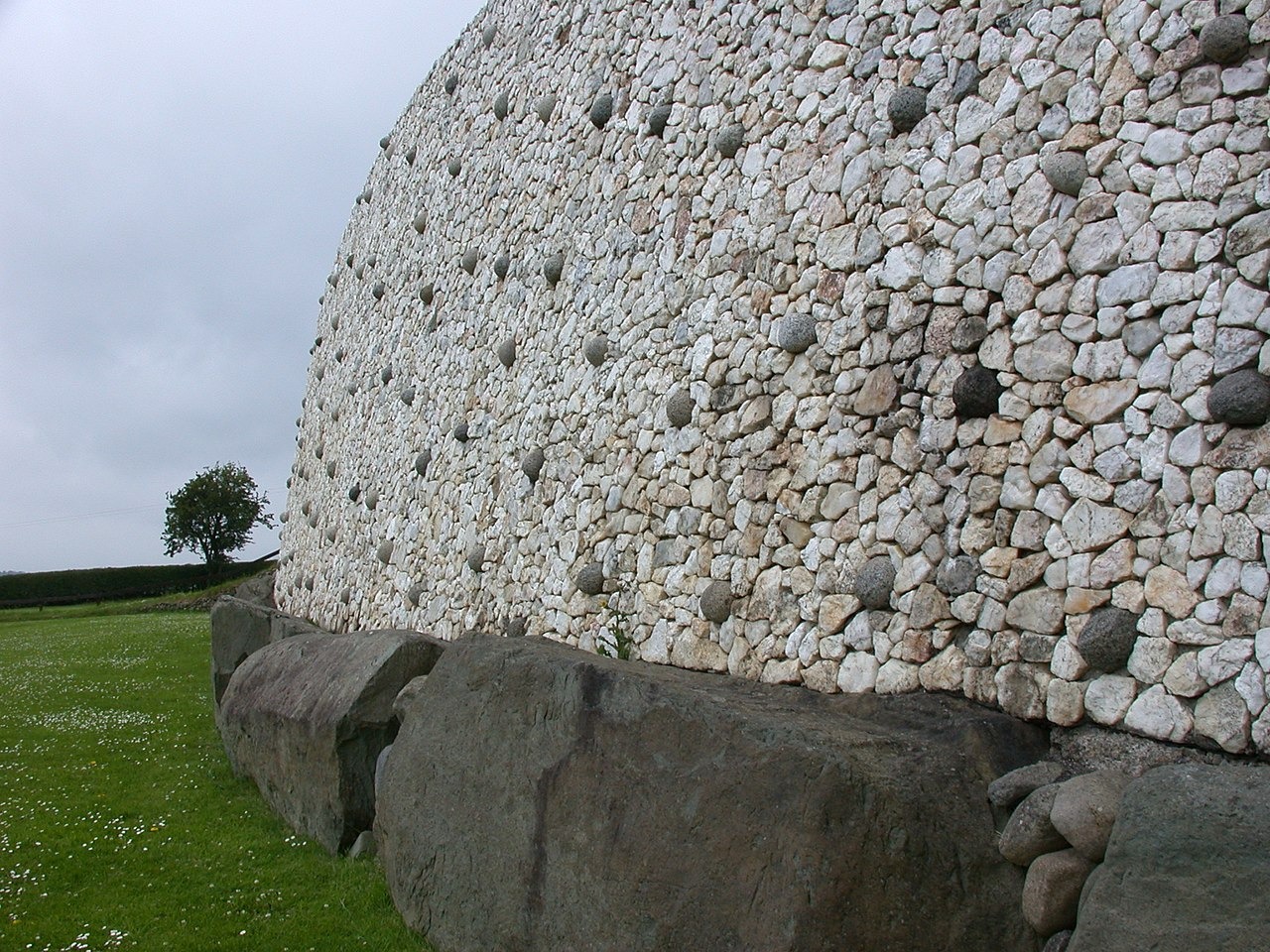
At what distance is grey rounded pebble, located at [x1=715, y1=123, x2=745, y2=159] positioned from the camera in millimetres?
6363

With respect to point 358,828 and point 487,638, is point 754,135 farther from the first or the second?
point 358,828

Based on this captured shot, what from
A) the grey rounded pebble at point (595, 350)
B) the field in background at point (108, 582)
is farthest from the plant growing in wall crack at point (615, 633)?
the field in background at point (108, 582)

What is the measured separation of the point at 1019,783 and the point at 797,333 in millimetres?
2695

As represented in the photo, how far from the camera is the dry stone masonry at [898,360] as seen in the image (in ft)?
12.8

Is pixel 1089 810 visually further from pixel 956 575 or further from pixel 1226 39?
pixel 1226 39

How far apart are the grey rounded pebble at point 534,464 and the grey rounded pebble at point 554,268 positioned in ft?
4.81

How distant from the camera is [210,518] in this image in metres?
37.1

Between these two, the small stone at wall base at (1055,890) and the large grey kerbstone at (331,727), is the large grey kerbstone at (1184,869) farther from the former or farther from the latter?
the large grey kerbstone at (331,727)

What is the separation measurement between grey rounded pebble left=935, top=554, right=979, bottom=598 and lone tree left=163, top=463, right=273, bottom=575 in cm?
3628

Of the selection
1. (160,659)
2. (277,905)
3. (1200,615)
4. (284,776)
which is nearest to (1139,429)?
(1200,615)

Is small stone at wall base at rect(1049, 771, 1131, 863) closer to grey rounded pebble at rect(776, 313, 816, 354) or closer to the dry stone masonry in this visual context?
the dry stone masonry

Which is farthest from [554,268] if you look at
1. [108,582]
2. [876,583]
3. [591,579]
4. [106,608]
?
[108,582]

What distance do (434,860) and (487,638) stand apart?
4.13ft

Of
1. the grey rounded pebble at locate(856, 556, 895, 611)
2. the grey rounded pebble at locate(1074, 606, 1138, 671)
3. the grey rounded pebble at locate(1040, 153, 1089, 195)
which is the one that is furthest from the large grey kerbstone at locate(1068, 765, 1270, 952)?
the grey rounded pebble at locate(1040, 153, 1089, 195)
